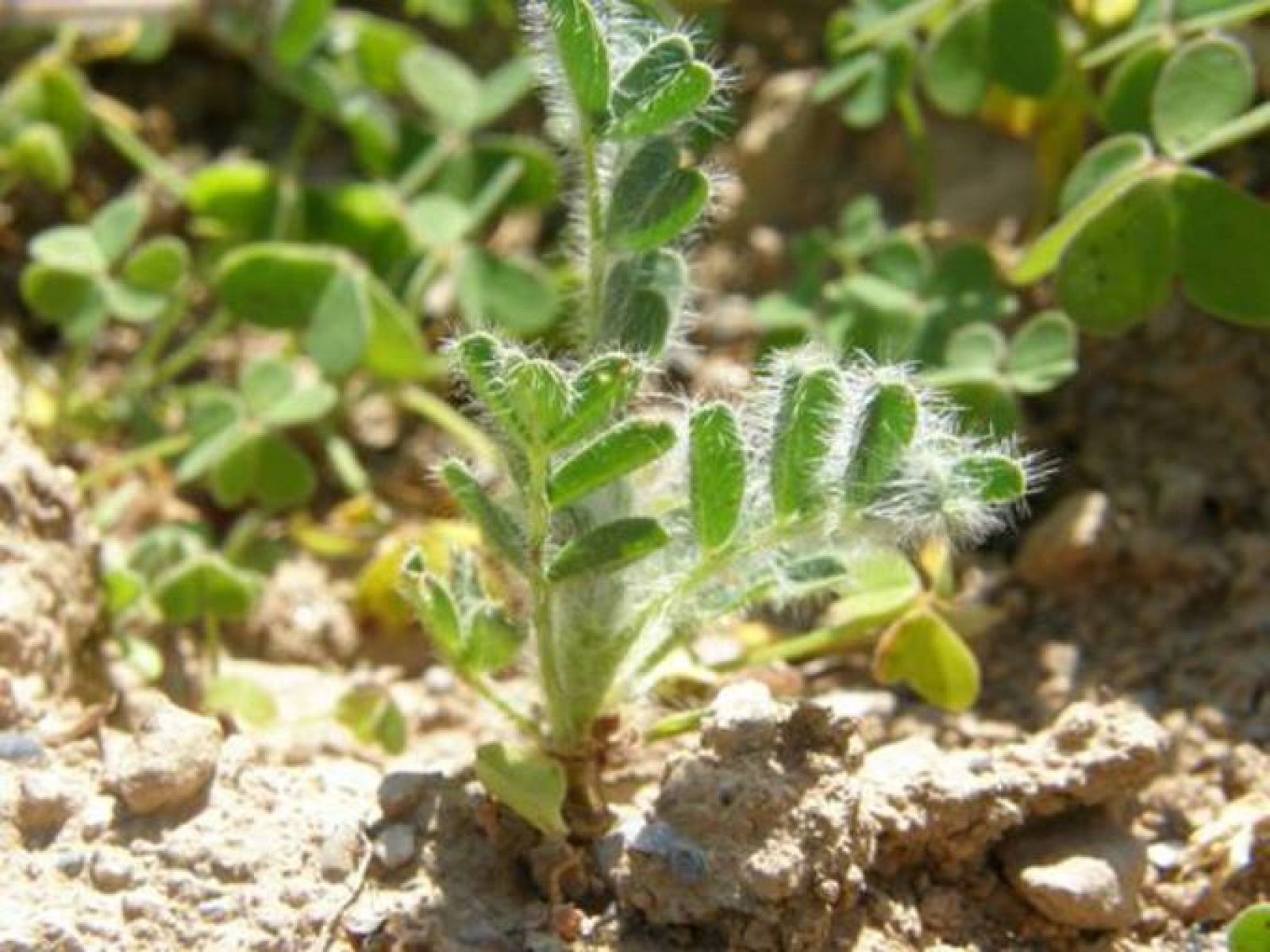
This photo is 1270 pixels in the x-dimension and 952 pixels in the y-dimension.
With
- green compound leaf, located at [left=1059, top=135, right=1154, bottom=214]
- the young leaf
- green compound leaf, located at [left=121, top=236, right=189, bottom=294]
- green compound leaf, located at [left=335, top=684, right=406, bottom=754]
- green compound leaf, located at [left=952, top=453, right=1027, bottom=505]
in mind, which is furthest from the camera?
green compound leaf, located at [left=121, top=236, right=189, bottom=294]

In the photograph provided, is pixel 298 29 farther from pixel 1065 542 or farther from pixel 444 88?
pixel 1065 542

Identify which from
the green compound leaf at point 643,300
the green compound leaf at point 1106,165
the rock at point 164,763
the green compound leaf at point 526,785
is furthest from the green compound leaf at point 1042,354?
the rock at point 164,763

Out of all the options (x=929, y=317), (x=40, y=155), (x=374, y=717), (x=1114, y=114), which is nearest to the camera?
(x=374, y=717)

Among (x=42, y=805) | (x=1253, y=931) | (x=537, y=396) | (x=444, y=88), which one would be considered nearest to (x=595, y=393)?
(x=537, y=396)

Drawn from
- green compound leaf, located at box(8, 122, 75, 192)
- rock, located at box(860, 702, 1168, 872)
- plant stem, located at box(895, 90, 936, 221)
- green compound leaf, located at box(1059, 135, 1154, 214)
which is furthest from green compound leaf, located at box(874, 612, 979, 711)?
green compound leaf, located at box(8, 122, 75, 192)

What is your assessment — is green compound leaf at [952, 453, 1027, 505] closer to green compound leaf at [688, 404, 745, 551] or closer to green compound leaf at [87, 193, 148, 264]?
green compound leaf at [688, 404, 745, 551]

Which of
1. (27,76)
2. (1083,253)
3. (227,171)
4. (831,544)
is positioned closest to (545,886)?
(831,544)

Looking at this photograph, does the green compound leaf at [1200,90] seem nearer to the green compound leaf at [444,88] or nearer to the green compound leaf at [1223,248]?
the green compound leaf at [1223,248]
